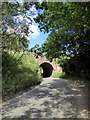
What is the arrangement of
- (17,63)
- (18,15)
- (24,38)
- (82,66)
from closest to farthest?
(18,15), (24,38), (17,63), (82,66)

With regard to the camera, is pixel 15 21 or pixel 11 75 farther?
pixel 11 75

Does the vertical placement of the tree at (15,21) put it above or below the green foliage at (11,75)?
above

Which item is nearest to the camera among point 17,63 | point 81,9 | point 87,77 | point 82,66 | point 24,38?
point 81,9

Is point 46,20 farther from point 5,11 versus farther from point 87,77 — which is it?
point 87,77

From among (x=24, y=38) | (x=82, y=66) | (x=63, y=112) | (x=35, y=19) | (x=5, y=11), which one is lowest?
(x=63, y=112)

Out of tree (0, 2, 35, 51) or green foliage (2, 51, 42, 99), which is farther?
green foliage (2, 51, 42, 99)

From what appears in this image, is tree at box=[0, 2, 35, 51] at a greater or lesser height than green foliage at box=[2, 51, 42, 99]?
greater

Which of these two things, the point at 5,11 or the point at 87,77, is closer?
the point at 5,11

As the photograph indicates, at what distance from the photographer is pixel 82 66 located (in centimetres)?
1155

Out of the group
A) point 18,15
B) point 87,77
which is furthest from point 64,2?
point 87,77

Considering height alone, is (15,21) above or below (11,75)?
above

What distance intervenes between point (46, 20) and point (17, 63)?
4.10 m

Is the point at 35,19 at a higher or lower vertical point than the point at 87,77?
higher

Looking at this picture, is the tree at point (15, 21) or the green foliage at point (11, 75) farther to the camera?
the green foliage at point (11, 75)
